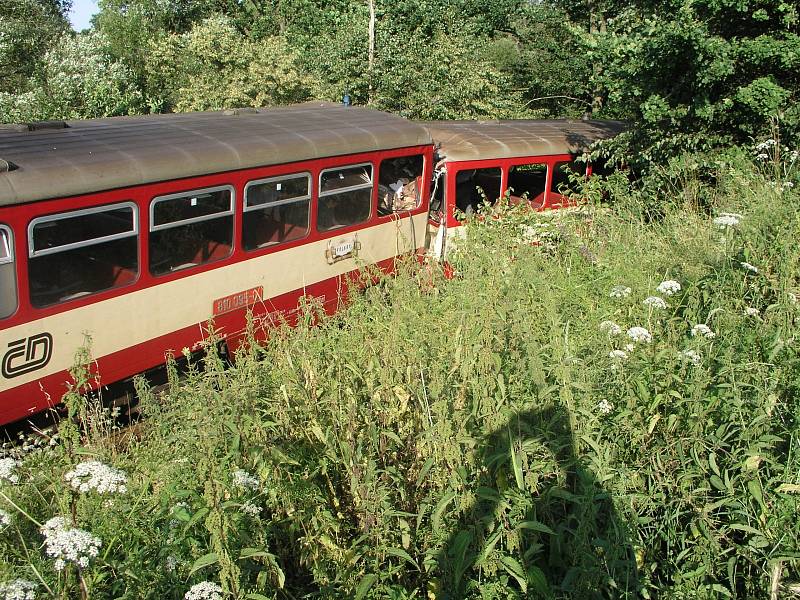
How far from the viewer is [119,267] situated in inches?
249

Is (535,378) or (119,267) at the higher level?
(535,378)

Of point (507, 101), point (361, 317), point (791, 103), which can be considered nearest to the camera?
point (361, 317)

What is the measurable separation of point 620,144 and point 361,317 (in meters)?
6.30

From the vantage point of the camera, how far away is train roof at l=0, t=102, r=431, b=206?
5699 mm

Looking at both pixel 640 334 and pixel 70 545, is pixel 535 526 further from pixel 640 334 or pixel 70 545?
pixel 70 545

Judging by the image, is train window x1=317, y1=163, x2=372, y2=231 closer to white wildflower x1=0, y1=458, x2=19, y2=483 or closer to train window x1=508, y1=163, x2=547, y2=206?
train window x1=508, y1=163, x2=547, y2=206

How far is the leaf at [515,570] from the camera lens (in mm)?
2916

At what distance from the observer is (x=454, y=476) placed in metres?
3.40

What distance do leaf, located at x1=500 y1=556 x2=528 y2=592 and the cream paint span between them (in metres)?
4.10

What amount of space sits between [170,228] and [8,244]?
155 cm

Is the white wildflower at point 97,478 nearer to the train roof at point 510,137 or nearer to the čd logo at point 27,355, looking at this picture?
the čd logo at point 27,355

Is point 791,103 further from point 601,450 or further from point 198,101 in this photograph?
point 198,101

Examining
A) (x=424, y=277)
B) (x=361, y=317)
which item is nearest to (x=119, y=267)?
→ (x=361, y=317)

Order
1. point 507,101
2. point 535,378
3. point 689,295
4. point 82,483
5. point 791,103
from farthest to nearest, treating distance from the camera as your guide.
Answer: point 507,101
point 791,103
point 689,295
point 535,378
point 82,483
